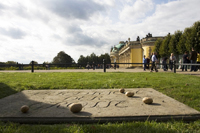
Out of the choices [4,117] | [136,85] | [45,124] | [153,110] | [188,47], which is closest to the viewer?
[45,124]

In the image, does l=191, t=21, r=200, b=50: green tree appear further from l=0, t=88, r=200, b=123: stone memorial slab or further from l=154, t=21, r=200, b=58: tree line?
l=0, t=88, r=200, b=123: stone memorial slab

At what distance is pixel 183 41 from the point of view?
3178 cm

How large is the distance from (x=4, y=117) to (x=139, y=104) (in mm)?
2805

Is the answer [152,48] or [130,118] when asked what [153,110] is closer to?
[130,118]

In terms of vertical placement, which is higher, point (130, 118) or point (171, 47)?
point (171, 47)

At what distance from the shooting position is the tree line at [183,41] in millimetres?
28234

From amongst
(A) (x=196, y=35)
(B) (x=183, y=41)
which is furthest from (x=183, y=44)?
(A) (x=196, y=35)

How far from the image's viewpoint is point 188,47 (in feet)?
95.8

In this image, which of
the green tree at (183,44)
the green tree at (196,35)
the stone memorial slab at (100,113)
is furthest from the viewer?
the green tree at (183,44)

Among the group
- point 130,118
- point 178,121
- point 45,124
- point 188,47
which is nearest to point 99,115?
point 130,118

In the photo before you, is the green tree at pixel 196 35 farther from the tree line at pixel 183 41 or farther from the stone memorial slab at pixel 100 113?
the stone memorial slab at pixel 100 113

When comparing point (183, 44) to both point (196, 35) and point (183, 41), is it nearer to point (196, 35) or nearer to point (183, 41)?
point (183, 41)

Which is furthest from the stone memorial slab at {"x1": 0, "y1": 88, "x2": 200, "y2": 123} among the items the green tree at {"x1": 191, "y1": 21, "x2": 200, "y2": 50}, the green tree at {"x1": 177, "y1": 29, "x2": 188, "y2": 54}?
the green tree at {"x1": 177, "y1": 29, "x2": 188, "y2": 54}

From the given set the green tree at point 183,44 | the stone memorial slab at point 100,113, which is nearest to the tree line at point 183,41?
the green tree at point 183,44
